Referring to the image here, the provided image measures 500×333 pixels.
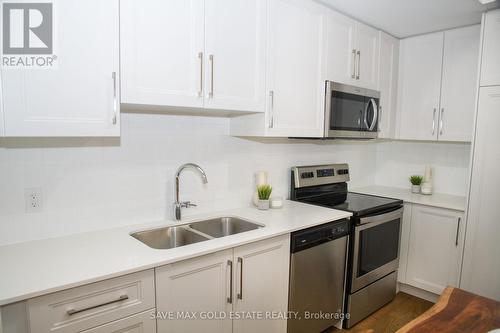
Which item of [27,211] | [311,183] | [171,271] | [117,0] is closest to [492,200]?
[311,183]

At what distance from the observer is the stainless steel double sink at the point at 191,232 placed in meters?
1.82

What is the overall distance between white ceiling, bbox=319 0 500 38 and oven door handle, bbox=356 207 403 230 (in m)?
1.52

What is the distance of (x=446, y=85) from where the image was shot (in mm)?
2777

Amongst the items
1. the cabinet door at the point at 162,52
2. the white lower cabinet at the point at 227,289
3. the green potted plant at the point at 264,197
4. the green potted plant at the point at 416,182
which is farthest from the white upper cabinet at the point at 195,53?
the green potted plant at the point at 416,182

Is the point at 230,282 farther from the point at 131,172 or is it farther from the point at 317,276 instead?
the point at 131,172

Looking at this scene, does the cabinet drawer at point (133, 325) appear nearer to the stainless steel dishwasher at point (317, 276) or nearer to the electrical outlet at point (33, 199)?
the electrical outlet at point (33, 199)

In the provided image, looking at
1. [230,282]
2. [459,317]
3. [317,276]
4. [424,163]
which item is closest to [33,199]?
[230,282]

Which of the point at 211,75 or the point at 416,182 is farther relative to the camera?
the point at 416,182

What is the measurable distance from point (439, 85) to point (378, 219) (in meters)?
1.35

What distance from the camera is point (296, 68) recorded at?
7.02 ft

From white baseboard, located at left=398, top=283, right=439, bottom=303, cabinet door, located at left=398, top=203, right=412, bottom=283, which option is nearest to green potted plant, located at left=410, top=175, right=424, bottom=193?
cabinet door, located at left=398, top=203, right=412, bottom=283

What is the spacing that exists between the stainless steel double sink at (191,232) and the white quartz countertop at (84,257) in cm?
5

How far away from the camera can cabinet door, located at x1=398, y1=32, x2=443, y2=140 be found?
2840 millimetres

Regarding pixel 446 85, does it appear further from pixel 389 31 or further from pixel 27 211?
pixel 27 211
